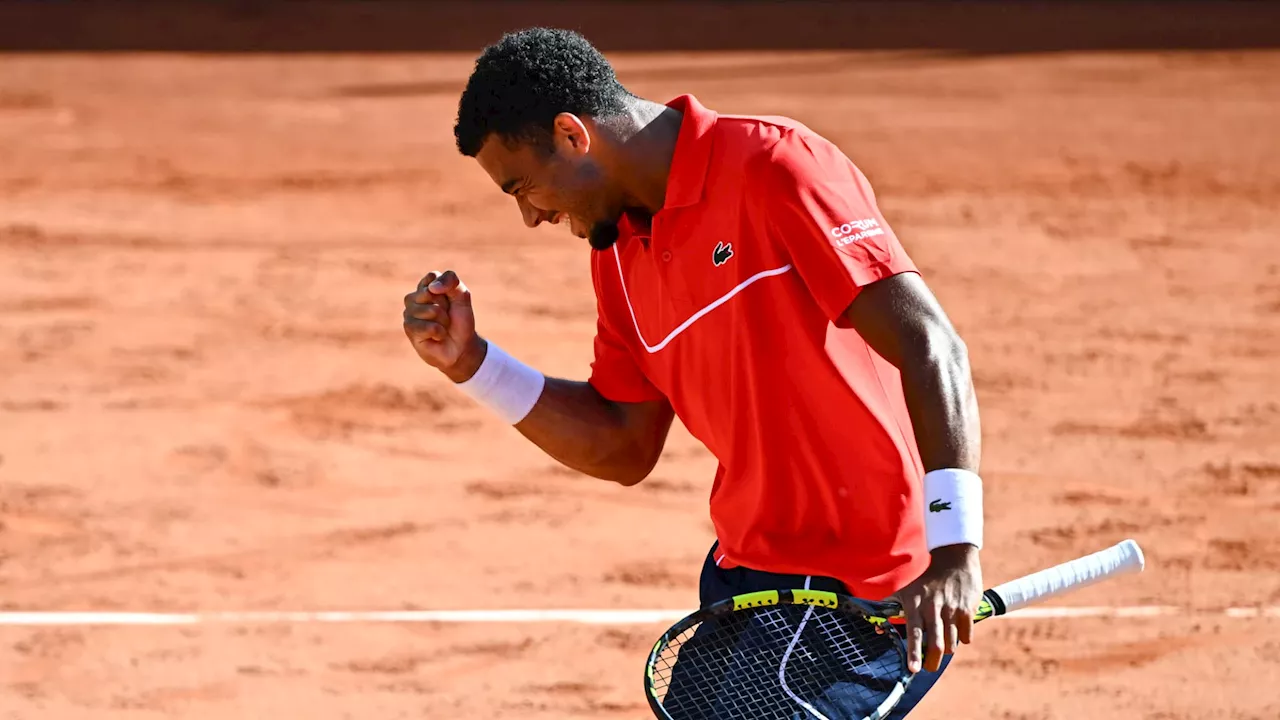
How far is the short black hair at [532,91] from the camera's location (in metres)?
3.46

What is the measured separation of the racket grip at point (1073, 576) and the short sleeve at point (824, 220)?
733 mm

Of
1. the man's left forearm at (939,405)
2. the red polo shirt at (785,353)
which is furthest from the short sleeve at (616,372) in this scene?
the man's left forearm at (939,405)

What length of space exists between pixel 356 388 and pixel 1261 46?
29.7ft

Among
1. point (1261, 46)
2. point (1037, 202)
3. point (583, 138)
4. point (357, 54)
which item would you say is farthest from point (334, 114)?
point (583, 138)

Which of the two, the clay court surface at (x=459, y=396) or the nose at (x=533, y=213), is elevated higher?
the nose at (x=533, y=213)

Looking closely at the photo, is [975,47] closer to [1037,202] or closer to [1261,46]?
[1261,46]

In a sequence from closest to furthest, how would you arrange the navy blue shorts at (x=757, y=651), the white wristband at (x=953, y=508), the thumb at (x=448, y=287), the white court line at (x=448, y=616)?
the white wristband at (x=953, y=508)
the navy blue shorts at (x=757, y=651)
the thumb at (x=448, y=287)
the white court line at (x=448, y=616)

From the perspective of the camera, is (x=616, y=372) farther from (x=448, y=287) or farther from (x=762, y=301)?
(x=762, y=301)

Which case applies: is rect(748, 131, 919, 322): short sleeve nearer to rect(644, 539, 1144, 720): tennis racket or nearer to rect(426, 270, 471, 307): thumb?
rect(644, 539, 1144, 720): tennis racket

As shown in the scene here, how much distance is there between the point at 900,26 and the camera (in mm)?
14047

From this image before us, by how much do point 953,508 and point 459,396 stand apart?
524cm

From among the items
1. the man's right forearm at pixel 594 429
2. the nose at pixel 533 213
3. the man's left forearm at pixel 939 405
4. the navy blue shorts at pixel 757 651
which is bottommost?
the navy blue shorts at pixel 757 651

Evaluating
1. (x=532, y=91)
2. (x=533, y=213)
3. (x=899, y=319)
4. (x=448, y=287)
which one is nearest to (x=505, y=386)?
(x=448, y=287)

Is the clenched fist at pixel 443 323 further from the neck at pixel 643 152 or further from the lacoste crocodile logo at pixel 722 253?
the lacoste crocodile logo at pixel 722 253
